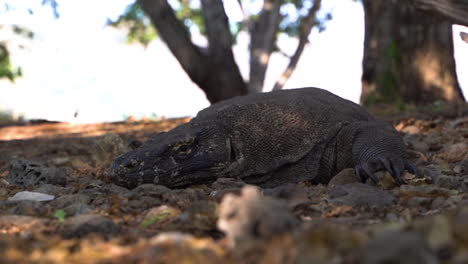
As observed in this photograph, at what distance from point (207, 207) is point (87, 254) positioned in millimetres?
857

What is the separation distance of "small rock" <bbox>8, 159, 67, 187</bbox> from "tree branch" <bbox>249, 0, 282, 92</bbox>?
9.54 m

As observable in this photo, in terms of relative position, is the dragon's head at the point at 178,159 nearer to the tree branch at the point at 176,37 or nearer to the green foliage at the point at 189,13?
the tree branch at the point at 176,37

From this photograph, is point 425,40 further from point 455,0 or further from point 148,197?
point 148,197

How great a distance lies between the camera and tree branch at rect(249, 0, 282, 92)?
1343 cm

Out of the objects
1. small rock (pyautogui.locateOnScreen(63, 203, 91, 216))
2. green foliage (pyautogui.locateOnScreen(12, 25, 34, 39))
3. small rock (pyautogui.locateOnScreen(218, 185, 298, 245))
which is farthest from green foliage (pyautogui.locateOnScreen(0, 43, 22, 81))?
small rock (pyautogui.locateOnScreen(218, 185, 298, 245))

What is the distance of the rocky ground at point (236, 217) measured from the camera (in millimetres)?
1462

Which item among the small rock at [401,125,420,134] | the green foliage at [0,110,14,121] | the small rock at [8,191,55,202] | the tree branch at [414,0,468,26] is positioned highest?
the tree branch at [414,0,468,26]

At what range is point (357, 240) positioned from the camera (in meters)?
1.49

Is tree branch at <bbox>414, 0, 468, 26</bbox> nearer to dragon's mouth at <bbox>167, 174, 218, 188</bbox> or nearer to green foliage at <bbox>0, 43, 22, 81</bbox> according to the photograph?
dragon's mouth at <bbox>167, 174, 218, 188</bbox>

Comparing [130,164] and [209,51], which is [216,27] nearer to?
[209,51]

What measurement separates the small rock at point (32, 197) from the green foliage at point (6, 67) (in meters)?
8.07

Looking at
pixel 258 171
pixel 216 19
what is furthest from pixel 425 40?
pixel 258 171

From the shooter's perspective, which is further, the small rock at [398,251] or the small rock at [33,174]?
the small rock at [33,174]

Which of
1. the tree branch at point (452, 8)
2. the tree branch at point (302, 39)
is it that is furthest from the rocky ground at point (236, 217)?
the tree branch at point (302, 39)
